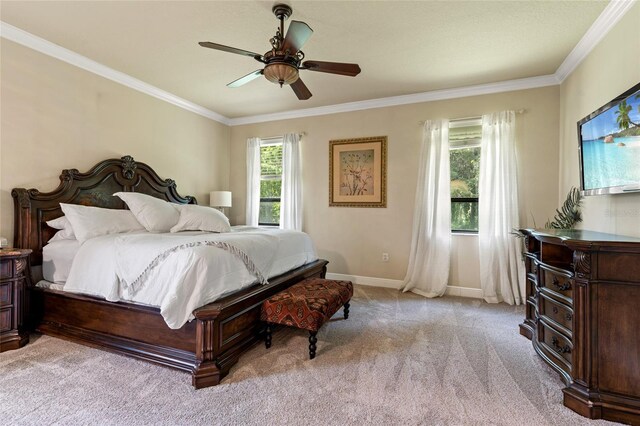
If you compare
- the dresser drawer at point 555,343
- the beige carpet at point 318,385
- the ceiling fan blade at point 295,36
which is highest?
the ceiling fan blade at point 295,36

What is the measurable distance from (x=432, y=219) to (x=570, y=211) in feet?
4.80

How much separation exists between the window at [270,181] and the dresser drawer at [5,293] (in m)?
3.28

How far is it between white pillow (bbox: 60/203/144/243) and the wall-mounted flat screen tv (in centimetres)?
425

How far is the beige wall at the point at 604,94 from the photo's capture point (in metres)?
2.17

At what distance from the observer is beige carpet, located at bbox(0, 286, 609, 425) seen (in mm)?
1670

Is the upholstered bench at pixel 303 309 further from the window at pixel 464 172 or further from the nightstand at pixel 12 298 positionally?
the window at pixel 464 172

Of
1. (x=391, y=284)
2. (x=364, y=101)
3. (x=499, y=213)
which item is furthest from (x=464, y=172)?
(x=391, y=284)

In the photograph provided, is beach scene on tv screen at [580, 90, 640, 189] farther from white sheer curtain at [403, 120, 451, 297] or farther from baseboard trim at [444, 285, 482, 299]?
baseboard trim at [444, 285, 482, 299]

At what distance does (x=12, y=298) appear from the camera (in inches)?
96.5

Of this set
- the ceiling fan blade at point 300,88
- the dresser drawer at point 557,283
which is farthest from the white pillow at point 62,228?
the dresser drawer at point 557,283

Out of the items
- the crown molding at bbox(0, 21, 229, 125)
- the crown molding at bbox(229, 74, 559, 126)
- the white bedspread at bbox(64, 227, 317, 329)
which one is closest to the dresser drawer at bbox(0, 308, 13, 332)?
the white bedspread at bbox(64, 227, 317, 329)

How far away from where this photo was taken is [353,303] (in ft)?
12.0

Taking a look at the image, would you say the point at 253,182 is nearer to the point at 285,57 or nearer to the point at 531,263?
the point at 285,57

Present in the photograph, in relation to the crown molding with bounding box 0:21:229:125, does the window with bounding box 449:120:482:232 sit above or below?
below
